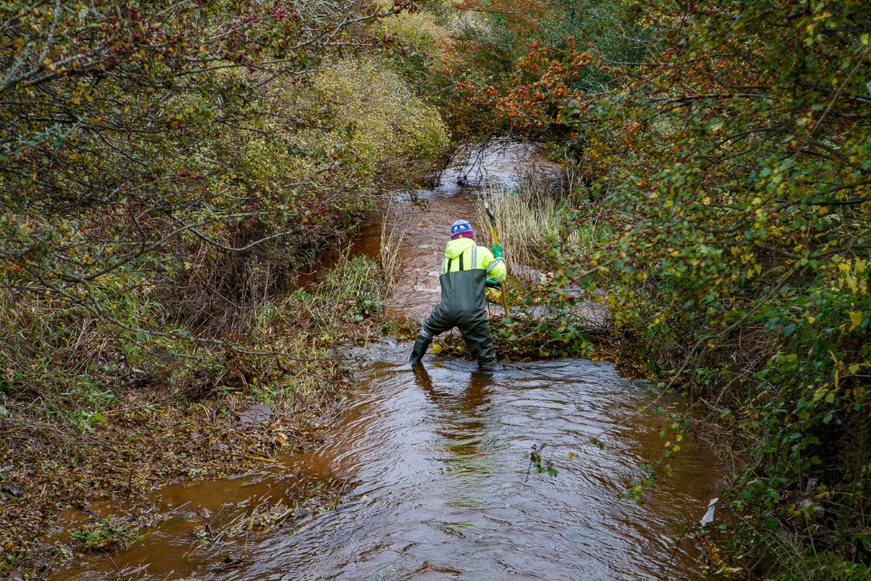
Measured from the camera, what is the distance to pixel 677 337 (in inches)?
284

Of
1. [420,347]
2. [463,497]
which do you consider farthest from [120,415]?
[463,497]

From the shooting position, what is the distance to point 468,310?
8.69 metres

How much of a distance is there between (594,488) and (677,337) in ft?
6.96

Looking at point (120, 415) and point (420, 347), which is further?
point (420, 347)

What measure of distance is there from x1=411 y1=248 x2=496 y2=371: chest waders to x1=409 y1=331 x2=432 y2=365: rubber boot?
0.67 ft

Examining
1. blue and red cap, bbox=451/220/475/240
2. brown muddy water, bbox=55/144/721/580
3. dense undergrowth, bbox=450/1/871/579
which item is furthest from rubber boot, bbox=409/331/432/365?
dense undergrowth, bbox=450/1/871/579

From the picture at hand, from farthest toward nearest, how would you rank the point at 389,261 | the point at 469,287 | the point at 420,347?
the point at 389,261 < the point at 420,347 < the point at 469,287

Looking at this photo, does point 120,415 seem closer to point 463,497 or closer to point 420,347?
point 420,347

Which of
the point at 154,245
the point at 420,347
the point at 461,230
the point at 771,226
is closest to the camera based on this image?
the point at 771,226

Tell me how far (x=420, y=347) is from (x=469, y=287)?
112cm

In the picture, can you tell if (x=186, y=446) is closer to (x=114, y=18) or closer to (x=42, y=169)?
(x=42, y=169)

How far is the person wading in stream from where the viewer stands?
8.70 meters

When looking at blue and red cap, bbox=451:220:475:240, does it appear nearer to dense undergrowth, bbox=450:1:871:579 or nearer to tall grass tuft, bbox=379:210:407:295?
tall grass tuft, bbox=379:210:407:295

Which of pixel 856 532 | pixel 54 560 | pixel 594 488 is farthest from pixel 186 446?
pixel 856 532
